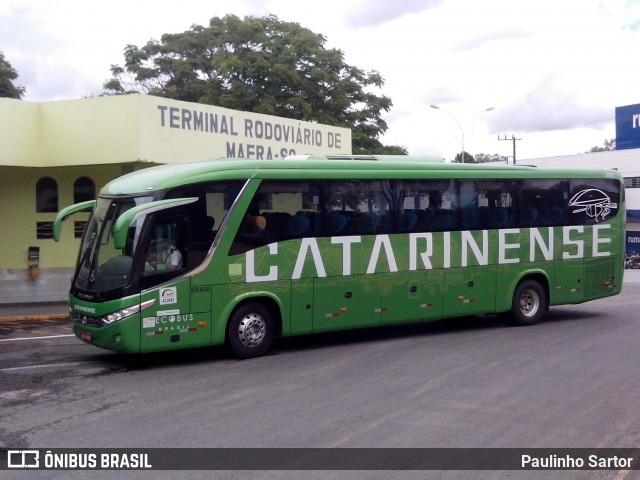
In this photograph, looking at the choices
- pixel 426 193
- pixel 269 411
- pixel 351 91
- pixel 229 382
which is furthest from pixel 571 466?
pixel 351 91

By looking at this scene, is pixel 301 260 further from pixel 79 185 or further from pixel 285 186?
pixel 79 185

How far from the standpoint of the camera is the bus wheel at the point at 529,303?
51.6ft

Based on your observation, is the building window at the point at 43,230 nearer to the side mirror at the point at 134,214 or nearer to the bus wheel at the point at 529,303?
the side mirror at the point at 134,214

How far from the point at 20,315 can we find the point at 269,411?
1127 centimetres

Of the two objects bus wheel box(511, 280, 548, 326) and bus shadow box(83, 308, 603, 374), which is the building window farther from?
bus wheel box(511, 280, 548, 326)

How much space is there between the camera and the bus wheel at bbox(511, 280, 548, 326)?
15.7 metres

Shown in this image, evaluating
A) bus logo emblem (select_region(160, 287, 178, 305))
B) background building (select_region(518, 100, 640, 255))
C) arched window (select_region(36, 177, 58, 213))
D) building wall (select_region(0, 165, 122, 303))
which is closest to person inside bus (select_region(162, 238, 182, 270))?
bus logo emblem (select_region(160, 287, 178, 305))

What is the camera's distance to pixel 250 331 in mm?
12211

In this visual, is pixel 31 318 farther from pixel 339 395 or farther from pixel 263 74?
pixel 263 74

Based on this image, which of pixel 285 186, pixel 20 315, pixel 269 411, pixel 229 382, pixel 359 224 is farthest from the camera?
pixel 20 315

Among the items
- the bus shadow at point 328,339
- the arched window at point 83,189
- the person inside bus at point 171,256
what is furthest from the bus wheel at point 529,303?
the arched window at point 83,189

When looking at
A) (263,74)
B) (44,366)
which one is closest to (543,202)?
(44,366)

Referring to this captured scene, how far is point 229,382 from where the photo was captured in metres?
10.5

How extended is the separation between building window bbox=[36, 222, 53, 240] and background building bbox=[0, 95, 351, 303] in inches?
1.0
